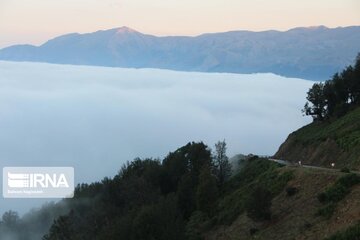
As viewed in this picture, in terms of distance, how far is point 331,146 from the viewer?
55.8m

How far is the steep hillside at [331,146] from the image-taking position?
49062 mm

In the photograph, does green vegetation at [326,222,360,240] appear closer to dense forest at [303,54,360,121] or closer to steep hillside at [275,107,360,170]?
steep hillside at [275,107,360,170]

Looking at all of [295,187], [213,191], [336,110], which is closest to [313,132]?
[336,110]

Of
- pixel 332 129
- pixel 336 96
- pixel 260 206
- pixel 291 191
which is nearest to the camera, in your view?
pixel 260 206

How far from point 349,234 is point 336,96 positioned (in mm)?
56332

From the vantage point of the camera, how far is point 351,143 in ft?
166

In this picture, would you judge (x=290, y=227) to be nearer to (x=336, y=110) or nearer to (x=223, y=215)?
(x=223, y=215)

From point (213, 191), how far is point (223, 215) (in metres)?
5.93

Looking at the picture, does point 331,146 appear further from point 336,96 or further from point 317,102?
point 317,102

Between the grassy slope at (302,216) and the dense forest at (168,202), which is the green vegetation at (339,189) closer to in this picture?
the grassy slope at (302,216)
